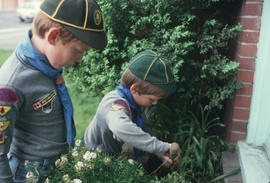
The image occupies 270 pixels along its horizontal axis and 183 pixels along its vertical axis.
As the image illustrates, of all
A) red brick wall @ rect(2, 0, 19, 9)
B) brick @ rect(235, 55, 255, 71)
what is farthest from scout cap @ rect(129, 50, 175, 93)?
red brick wall @ rect(2, 0, 19, 9)

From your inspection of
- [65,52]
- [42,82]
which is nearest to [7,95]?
[42,82]

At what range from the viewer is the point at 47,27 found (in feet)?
4.80

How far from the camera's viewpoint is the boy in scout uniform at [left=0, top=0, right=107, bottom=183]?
1.42 m

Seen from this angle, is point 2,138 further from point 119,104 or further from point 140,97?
point 140,97

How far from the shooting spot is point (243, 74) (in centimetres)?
248

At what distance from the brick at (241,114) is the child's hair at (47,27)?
1.65m

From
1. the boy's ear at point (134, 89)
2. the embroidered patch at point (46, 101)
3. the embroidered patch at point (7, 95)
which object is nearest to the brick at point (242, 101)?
the boy's ear at point (134, 89)

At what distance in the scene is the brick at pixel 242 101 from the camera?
2495 mm

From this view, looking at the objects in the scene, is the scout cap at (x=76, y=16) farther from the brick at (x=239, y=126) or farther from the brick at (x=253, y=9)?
the brick at (x=239, y=126)

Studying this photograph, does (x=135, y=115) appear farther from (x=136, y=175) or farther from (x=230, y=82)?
(x=230, y=82)

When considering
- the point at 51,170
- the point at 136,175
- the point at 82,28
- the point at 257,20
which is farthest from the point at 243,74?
the point at 51,170

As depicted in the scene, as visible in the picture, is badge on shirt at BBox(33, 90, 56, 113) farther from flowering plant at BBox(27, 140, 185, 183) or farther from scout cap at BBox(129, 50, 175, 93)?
scout cap at BBox(129, 50, 175, 93)

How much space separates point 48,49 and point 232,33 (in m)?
1.69

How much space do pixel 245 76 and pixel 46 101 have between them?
5.53ft
